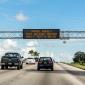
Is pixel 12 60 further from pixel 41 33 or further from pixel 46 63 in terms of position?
pixel 41 33

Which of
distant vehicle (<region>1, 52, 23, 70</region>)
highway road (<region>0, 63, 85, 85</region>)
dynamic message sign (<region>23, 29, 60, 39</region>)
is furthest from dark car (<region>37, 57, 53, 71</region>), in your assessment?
dynamic message sign (<region>23, 29, 60, 39</region>)

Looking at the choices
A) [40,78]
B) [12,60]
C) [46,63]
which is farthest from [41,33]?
[40,78]

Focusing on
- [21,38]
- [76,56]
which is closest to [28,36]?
[21,38]

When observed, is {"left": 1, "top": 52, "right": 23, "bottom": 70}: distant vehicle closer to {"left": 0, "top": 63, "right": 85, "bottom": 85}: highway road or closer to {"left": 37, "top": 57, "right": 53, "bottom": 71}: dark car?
{"left": 37, "top": 57, "right": 53, "bottom": 71}: dark car

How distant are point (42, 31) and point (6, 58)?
29.4 m

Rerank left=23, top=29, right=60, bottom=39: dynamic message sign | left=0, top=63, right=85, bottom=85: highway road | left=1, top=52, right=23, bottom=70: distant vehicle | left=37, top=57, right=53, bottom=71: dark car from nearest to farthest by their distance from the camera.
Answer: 1. left=0, top=63, right=85, bottom=85: highway road
2. left=37, top=57, right=53, bottom=71: dark car
3. left=1, top=52, right=23, bottom=70: distant vehicle
4. left=23, top=29, right=60, bottom=39: dynamic message sign

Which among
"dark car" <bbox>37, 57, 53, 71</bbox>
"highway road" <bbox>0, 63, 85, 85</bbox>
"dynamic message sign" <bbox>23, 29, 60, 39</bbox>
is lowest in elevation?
"highway road" <bbox>0, 63, 85, 85</bbox>

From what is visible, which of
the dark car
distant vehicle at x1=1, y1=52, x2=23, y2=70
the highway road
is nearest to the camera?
the highway road

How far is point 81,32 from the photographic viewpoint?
81.9m

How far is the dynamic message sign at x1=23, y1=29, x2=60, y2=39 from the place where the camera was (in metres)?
79.8

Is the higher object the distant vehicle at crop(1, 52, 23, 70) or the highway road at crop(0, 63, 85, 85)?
the distant vehicle at crop(1, 52, 23, 70)

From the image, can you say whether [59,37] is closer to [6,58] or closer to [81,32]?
[81,32]

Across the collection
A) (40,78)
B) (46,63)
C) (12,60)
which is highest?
(12,60)

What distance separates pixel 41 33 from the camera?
80.2 meters
